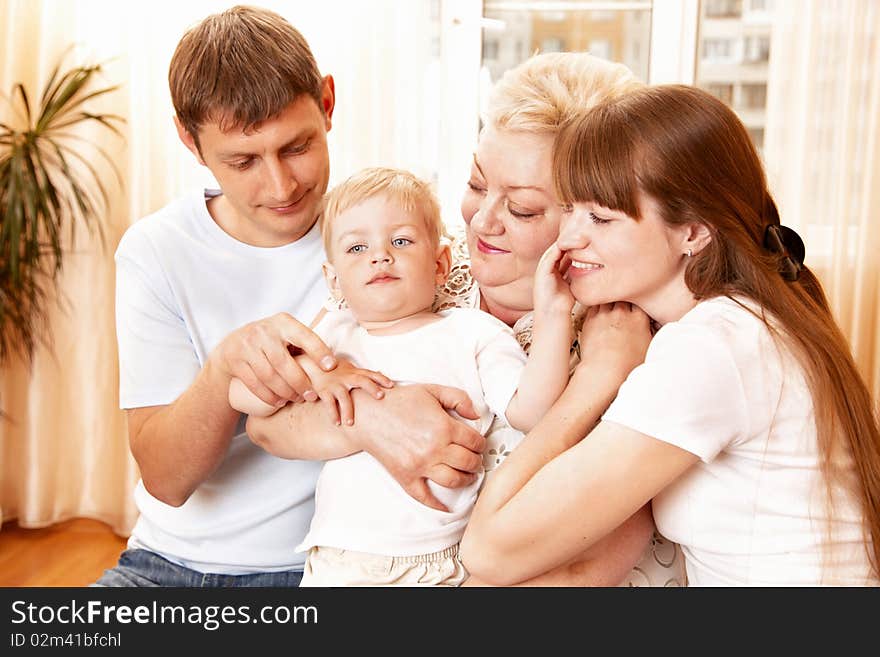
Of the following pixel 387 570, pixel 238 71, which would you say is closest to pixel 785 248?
pixel 387 570

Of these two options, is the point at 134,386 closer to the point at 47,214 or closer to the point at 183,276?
the point at 183,276

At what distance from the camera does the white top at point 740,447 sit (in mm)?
1251

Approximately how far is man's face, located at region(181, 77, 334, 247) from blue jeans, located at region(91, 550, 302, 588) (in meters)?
0.65

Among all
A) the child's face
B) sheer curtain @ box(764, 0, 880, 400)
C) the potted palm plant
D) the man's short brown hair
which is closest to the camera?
the child's face

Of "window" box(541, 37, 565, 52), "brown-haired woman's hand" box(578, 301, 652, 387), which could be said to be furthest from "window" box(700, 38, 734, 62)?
"brown-haired woman's hand" box(578, 301, 652, 387)

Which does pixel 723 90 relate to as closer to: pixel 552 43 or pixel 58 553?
pixel 552 43

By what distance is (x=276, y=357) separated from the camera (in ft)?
4.99

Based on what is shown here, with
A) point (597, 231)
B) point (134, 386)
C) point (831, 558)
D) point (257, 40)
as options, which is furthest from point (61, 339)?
point (831, 558)

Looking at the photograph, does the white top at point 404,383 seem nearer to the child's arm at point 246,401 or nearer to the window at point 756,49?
the child's arm at point 246,401

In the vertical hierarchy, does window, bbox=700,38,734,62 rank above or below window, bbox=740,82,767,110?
above

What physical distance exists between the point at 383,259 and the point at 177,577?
749mm

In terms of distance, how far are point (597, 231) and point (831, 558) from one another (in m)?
0.56

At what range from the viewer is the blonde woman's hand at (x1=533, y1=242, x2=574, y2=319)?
1.48 metres

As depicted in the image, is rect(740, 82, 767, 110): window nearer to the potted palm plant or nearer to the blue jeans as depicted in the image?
the potted palm plant
